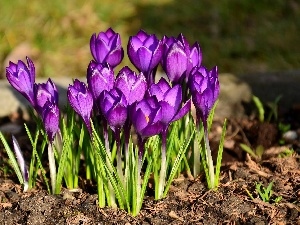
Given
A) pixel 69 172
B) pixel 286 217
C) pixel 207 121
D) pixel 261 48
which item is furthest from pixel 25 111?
pixel 261 48

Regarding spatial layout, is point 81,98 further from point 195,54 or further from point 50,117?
point 195,54

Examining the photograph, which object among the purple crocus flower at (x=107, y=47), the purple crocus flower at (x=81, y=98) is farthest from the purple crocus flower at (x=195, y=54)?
the purple crocus flower at (x=81, y=98)

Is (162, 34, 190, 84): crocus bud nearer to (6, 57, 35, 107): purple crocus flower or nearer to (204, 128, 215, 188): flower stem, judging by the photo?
(204, 128, 215, 188): flower stem

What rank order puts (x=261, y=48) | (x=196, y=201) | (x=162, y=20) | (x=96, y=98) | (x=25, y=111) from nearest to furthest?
(x=96, y=98) → (x=196, y=201) → (x=25, y=111) → (x=261, y=48) → (x=162, y=20)

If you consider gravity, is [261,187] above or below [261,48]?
below

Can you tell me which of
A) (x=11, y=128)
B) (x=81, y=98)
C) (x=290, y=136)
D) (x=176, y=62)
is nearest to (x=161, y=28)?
(x=11, y=128)

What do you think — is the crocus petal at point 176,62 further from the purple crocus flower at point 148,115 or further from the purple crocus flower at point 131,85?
the purple crocus flower at point 148,115

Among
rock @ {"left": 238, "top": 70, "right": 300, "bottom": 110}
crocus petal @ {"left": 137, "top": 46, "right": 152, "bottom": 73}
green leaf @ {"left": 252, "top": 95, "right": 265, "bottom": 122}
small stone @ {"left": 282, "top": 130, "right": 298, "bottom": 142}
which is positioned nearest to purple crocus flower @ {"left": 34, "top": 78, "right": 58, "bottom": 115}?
crocus petal @ {"left": 137, "top": 46, "right": 152, "bottom": 73}

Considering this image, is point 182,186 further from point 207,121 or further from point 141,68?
point 141,68
